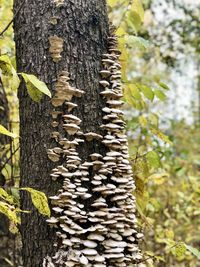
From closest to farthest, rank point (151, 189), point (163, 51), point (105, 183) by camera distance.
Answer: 1. point (105, 183)
2. point (151, 189)
3. point (163, 51)

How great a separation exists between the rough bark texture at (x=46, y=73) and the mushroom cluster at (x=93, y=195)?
4 centimetres

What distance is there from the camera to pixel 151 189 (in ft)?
19.2

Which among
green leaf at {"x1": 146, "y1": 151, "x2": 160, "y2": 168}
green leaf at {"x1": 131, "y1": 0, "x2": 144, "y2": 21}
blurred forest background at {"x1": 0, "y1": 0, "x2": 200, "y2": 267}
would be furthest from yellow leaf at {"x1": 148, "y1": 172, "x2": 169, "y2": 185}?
green leaf at {"x1": 131, "y1": 0, "x2": 144, "y2": 21}

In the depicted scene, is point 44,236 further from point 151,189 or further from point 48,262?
point 151,189

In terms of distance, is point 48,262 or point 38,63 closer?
point 48,262

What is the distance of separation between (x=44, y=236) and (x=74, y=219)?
167 millimetres

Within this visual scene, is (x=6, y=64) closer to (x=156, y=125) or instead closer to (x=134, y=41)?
(x=134, y=41)

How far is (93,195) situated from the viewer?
1874 mm

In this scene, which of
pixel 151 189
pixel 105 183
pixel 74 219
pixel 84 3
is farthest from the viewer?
pixel 151 189

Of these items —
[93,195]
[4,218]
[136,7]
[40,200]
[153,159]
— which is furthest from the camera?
[4,218]

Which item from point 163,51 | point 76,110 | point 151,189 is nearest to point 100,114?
point 76,110

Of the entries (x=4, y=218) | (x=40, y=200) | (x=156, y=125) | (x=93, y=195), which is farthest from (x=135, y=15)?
(x=4, y=218)

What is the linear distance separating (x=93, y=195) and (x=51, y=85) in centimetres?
50

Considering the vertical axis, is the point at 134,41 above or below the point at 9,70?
above
